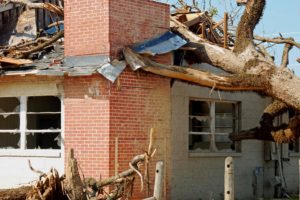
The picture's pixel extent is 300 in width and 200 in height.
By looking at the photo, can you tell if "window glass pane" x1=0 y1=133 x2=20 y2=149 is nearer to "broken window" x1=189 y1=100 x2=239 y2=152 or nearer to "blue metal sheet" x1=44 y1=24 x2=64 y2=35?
"blue metal sheet" x1=44 y1=24 x2=64 y2=35

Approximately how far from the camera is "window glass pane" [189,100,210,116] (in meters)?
17.3

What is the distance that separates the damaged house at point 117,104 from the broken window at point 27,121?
30 mm

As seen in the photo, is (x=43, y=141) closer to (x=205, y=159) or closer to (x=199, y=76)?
(x=205, y=159)

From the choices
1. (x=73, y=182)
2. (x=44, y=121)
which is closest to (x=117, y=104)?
(x=73, y=182)

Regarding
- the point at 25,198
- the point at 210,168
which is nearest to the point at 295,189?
the point at 210,168

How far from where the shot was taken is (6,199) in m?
11.6

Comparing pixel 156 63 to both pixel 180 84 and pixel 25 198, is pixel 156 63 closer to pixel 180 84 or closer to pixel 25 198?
pixel 180 84

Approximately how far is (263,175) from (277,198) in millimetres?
841

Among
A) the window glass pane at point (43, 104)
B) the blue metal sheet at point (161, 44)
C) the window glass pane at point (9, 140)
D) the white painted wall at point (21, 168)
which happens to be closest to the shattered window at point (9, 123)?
the window glass pane at point (9, 140)

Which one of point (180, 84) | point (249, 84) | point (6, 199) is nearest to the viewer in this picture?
point (6, 199)

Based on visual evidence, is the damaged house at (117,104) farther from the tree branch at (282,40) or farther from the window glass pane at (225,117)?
the tree branch at (282,40)

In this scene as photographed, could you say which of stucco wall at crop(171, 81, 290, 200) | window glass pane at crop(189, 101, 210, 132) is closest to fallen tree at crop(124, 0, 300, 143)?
stucco wall at crop(171, 81, 290, 200)

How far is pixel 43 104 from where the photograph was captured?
17484 mm

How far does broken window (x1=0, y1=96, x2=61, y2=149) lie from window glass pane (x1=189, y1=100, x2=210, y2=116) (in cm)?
356
